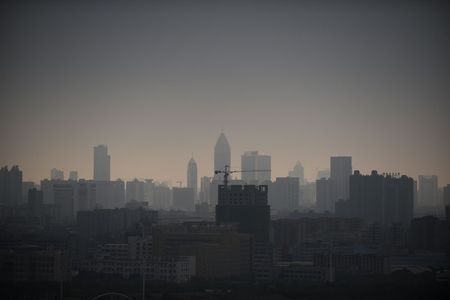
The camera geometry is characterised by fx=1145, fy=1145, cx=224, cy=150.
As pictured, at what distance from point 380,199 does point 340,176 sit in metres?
2.77

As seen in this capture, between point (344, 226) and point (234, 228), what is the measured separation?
19.7ft

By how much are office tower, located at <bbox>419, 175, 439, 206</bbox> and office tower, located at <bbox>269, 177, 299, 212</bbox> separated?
5538 millimetres

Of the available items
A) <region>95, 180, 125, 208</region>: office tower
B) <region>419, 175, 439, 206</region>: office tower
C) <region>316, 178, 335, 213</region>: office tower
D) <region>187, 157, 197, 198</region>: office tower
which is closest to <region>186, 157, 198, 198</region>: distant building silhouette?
<region>187, 157, 197, 198</region>: office tower

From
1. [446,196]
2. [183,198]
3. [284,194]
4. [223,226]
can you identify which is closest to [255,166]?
[284,194]

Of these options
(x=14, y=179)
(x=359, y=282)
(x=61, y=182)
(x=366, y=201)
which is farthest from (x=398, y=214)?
(x=359, y=282)

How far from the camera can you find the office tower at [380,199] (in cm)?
3005

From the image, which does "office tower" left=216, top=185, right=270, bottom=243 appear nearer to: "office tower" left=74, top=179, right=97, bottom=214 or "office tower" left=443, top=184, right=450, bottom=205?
"office tower" left=443, top=184, right=450, bottom=205

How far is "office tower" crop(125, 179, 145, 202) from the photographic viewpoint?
110 feet

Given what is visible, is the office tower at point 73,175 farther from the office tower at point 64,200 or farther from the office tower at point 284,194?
the office tower at point 284,194

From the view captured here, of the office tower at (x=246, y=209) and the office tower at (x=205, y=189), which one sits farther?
the office tower at (x=205, y=189)

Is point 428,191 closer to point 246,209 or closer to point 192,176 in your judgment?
point 246,209

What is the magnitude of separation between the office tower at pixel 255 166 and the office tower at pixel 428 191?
425cm

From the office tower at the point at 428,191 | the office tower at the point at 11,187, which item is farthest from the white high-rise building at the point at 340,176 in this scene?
the office tower at the point at 11,187

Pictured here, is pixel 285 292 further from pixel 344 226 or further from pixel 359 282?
pixel 344 226
